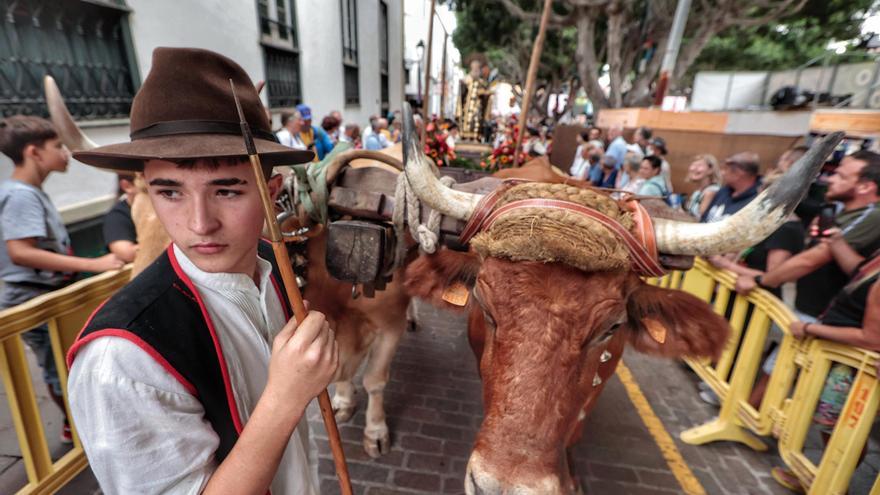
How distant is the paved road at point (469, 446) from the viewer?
10.9 feet

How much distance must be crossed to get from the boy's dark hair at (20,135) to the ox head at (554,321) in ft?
9.64

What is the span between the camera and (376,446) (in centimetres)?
359

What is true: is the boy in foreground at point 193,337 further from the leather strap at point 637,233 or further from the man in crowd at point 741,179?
the man in crowd at point 741,179

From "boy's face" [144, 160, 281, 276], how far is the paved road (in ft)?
9.11

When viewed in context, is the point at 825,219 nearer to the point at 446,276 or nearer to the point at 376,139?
the point at 446,276

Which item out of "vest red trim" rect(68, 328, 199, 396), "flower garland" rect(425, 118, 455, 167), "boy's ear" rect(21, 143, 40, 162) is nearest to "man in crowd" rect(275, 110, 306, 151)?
"flower garland" rect(425, 118, 455, 167)

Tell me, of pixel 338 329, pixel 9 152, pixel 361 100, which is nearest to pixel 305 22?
pixel 361 100

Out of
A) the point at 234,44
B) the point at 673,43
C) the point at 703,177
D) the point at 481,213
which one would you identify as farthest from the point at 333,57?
the point at 481,213

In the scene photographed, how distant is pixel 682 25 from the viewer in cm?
1681

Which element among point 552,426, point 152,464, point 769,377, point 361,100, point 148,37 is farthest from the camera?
point 361,100

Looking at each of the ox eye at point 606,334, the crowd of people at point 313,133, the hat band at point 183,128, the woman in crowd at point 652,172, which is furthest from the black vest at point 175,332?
the woman in crowd at point 652,172

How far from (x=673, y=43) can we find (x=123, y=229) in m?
21.2

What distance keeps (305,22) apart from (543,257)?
54.5ft

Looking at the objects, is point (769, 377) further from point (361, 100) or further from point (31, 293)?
point (361, 100)
